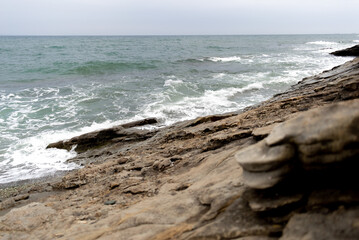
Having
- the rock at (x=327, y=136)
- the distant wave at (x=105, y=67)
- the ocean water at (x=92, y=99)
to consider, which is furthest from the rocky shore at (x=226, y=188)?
the distant wave at (x=105, y=67)

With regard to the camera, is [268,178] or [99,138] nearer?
[268,178]

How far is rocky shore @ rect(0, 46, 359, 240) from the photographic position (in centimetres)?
288

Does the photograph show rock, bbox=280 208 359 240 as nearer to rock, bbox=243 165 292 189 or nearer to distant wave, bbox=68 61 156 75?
rock, bbox=243 165 292 189

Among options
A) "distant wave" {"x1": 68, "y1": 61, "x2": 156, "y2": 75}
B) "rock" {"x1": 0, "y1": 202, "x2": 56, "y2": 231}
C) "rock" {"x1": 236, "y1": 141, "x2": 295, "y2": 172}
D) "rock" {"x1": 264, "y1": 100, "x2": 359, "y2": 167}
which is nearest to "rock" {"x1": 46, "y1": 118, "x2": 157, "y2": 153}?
"rock" {"x1": 0, "y1": 202, "x2": 56, "y2": 231}

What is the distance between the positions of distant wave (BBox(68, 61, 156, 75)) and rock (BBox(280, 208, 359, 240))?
28.1m

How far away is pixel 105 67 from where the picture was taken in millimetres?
31688

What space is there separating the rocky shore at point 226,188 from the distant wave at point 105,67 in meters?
22.4

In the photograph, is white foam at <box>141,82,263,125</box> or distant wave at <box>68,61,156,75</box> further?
distant wave at <box>68,61,156,75</box>

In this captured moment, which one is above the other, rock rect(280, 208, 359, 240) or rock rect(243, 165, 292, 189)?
rock rect(243, 165, 292, 189)

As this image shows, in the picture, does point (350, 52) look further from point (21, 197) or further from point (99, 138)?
point (21, 197)

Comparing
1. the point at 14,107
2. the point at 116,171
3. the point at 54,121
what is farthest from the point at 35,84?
the point at 116,171

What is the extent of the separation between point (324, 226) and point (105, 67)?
31108 mm

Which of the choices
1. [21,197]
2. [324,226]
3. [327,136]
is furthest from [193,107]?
[324,226]

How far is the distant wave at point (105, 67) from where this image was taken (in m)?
29.5
